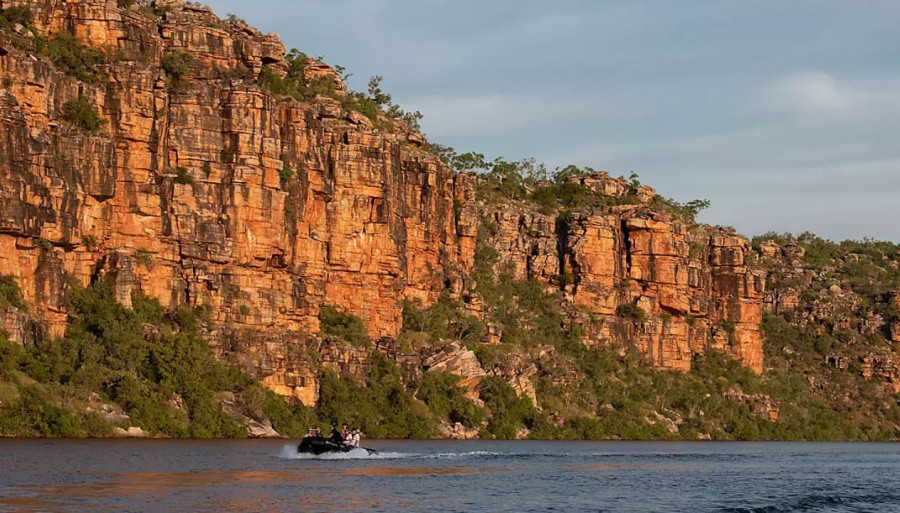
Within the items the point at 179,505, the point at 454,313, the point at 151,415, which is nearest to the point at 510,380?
the point at 454,313

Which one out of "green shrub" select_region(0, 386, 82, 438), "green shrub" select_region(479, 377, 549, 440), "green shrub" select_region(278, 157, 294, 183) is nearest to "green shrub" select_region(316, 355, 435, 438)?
"green shrub" select_region(479, 377, 549, 440)

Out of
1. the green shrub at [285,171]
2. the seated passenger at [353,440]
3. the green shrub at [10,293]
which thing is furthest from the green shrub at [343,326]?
the seated passenger at [353,440]

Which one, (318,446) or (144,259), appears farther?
(144,259)

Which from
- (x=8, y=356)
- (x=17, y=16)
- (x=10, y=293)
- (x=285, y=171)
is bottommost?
(x=8, y=356)

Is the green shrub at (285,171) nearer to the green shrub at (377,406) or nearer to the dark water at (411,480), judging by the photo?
the green shrub at (377,406)

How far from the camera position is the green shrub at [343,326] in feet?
465

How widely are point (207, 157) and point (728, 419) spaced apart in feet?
245

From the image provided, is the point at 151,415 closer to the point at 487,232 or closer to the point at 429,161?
the point at 429,161

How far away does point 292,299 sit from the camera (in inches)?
5413

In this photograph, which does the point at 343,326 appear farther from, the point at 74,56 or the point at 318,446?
the point at 318,446

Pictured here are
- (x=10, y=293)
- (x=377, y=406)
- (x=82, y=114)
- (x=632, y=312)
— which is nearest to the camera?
(x=10, y=293)

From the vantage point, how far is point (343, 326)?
144 meters

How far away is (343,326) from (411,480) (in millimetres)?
64764

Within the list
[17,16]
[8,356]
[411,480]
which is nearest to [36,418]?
[8,356]
